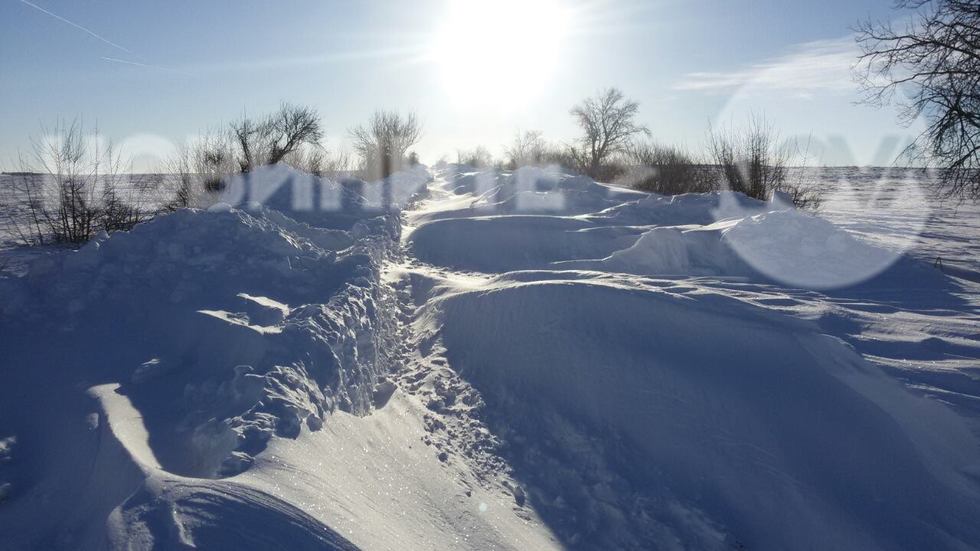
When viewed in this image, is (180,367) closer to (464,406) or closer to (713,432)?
(464,406)

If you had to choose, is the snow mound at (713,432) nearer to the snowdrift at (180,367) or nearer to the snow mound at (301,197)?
the snowdrift at (180,367)

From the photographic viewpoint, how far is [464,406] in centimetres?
370

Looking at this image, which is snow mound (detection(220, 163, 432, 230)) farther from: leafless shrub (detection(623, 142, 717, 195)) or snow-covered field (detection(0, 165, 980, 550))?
leafless shrub (detection(623, 142, 717, 195))

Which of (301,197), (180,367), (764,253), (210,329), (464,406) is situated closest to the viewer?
(180,367)

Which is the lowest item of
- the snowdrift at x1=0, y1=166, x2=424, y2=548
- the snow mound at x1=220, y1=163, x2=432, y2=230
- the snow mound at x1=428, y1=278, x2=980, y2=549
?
the snow mound at x1=428, y1=278, x2=980, y2=549

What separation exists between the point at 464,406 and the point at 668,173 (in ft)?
51.1

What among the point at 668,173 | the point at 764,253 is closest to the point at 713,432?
the point at 764,253

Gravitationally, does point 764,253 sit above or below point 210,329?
above

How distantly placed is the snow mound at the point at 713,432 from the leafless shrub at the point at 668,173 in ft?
39.1

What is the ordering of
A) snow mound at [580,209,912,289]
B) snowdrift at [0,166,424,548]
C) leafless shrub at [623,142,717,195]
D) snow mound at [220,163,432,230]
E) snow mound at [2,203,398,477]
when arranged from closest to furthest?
1. snowdrift at [0,166,424,548]
2. snow mound at [2,203,398,477]
3. snow mound at [580,209,912,289]
4. snow mound at [220,163,432,230]
5. leafless shrub at [623,142,717,195]

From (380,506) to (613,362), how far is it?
7.03 ft

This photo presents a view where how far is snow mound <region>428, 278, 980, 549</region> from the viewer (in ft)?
8.73

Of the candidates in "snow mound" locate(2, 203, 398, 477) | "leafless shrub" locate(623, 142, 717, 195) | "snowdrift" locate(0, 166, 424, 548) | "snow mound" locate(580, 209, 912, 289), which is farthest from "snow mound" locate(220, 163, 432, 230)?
"leafless shrub" locate(623, 142, 717, 195)

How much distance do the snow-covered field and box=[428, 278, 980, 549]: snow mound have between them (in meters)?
0.01
